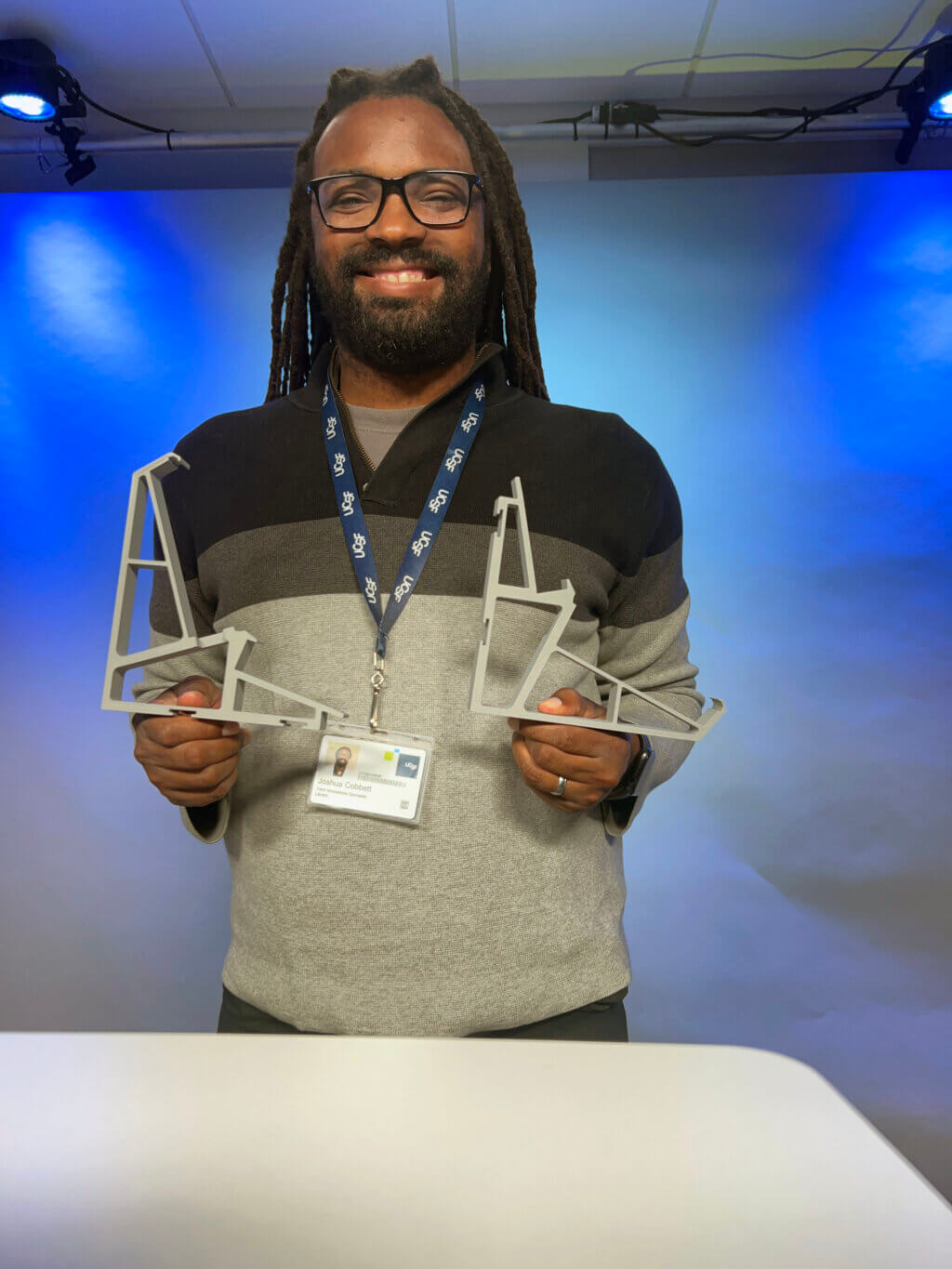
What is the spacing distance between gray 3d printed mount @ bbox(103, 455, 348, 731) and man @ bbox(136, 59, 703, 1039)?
5 centimetres

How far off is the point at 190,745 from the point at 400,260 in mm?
Answer: 859

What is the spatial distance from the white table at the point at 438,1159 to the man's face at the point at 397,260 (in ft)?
3.48

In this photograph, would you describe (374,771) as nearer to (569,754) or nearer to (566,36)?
(569,754)

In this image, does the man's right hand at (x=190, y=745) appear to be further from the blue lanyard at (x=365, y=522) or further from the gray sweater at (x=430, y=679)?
the blue lanyard at (x=365, y=522)

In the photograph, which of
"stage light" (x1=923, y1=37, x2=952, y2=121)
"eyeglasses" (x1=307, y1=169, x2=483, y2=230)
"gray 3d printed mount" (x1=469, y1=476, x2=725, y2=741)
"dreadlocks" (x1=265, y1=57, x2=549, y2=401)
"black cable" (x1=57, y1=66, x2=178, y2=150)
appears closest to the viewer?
"gray 3d printed mount" (x1=469, y1=476, x2=725, y2=741)

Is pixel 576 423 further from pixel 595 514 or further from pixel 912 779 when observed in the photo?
pixel 912 779

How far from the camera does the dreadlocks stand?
1.60 meters

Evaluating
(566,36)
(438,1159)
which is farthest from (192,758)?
(566,36)

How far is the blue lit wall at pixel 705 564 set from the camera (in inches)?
108

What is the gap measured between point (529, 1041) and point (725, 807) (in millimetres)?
2037

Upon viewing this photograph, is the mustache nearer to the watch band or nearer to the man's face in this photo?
the man's face

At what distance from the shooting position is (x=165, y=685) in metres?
1.39

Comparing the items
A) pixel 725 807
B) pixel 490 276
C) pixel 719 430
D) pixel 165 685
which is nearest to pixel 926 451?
pixel 719 430

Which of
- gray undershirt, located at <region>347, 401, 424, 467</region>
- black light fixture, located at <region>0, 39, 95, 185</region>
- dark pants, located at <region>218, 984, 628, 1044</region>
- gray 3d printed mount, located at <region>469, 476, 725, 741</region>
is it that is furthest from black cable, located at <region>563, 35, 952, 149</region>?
dark pants, located at <region>218, 984, 628, 1044</region>
